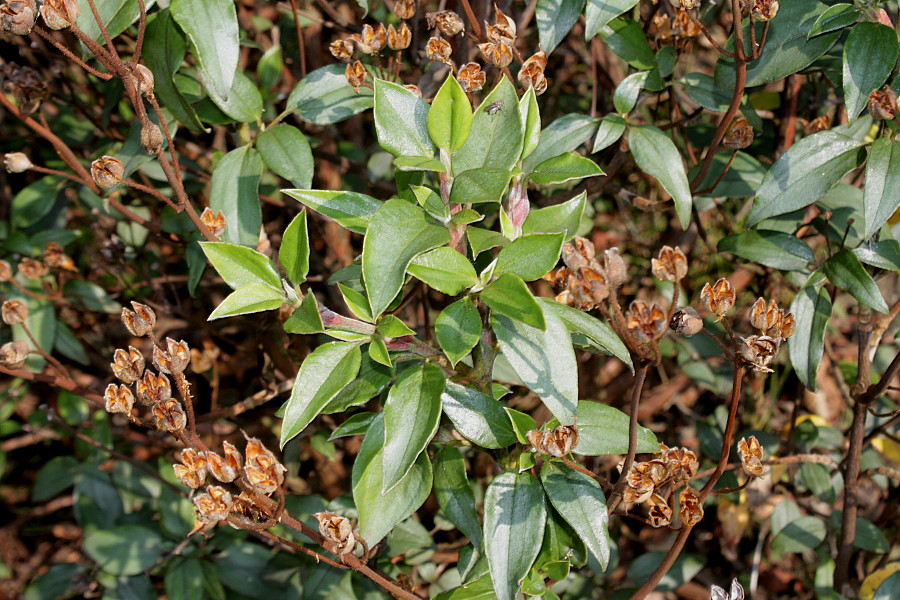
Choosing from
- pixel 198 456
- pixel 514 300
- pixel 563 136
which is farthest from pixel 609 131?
pixel 198 456

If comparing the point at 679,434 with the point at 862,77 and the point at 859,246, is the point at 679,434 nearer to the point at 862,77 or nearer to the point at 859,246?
the point at 859,246

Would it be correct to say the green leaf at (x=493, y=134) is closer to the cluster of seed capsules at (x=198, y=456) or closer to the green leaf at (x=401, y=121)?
the green leaf at (x=401, y=121)

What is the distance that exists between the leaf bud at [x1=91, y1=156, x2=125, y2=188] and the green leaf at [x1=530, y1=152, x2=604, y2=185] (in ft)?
1.72

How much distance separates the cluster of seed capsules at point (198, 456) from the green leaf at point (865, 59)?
2.78 feet

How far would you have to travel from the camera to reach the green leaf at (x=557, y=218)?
2.86 feet

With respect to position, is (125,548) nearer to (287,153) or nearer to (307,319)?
(287,153)

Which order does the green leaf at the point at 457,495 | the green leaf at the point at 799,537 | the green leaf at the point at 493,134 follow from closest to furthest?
1. the green leaf at the point at 493,134
2. the green leaf at the point at 457,495
3. the green leaf at the point at 799,537

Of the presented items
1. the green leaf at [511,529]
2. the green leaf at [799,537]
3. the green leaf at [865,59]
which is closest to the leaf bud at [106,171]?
the green leaf at [511,529]

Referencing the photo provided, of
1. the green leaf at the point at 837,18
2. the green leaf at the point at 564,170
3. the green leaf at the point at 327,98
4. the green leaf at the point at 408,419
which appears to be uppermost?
the green leaf at the point at 837,18

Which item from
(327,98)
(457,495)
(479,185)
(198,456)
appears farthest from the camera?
(327,98)

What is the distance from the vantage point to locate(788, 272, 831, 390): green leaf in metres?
1.16

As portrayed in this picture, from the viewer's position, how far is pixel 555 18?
111cm

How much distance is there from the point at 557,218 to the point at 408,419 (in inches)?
11.0

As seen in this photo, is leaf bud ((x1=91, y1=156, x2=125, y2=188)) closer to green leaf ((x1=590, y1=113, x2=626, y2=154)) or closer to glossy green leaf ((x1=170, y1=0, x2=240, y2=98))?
glossy green leaf ((x1=170, y1=0, x2=240, y2=98))
